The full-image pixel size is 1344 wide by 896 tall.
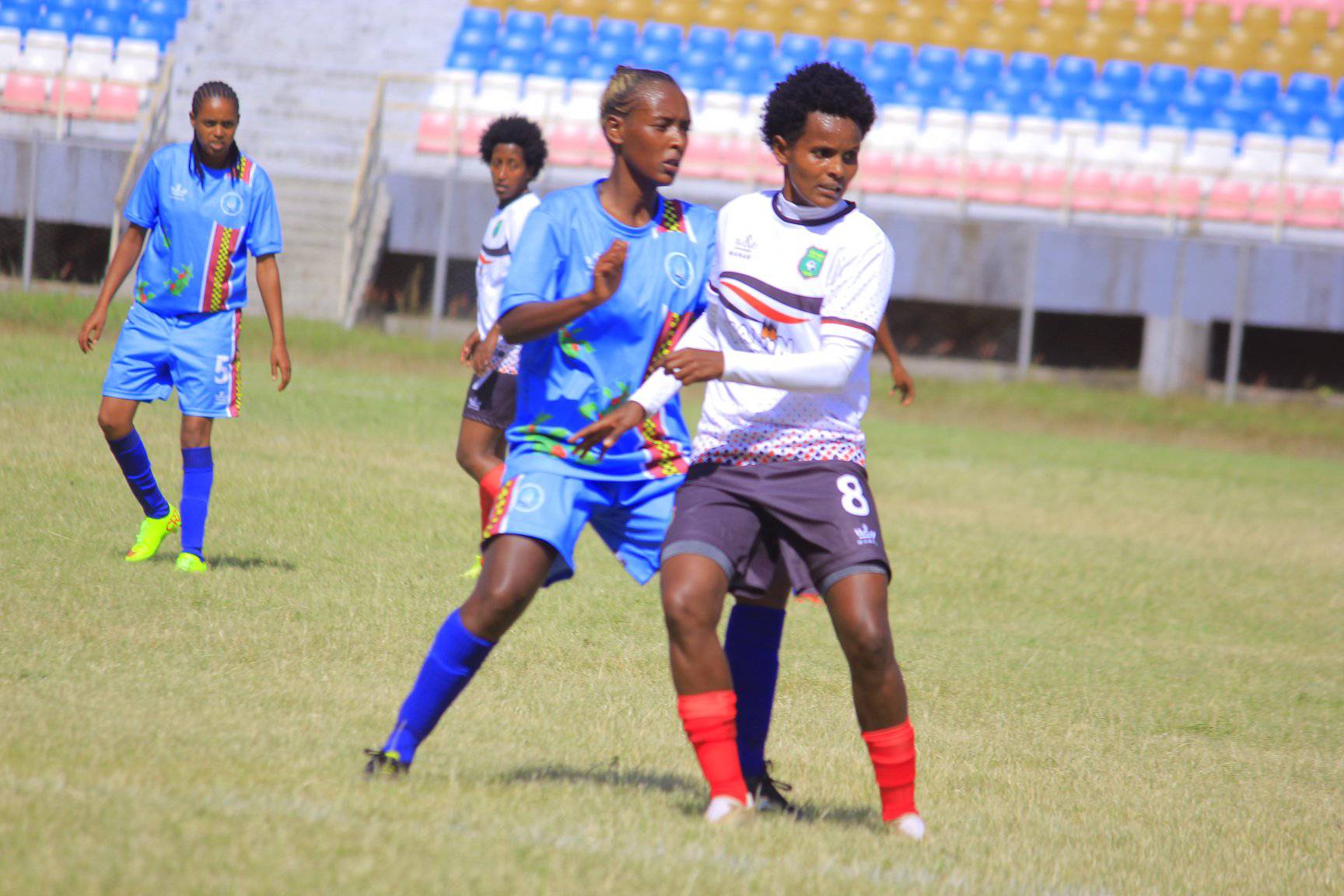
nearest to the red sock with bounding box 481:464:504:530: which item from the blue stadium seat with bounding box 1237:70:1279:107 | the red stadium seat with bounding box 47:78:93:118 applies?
the red stadium seat with bounding box 47:78:93:118

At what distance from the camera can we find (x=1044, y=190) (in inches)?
950

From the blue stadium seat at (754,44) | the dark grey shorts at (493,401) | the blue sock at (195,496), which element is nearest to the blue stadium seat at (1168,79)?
the blue stadium seat at (754,44)

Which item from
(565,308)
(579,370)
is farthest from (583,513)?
(565,308)

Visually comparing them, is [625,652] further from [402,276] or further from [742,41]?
[742,41]

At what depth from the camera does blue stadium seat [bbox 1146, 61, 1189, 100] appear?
27.2 m

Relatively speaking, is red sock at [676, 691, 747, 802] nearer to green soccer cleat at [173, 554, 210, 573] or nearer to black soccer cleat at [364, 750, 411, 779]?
black soccer cleat at [364, 750, 411, 779]

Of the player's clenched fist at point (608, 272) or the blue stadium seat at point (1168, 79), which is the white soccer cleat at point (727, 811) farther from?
the blue stadium seat at point (1168, 79)

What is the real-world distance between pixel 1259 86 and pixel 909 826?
1017 inches

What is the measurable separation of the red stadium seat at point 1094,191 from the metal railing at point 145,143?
13.5 metres

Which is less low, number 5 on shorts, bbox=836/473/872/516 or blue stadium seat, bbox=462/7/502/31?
blue stadium seat, bbox=462/7/502/31

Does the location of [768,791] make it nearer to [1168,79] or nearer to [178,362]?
[178,362]

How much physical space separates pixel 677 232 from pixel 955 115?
856 inches

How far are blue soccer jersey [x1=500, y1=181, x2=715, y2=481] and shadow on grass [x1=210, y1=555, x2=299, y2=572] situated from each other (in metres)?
3.65

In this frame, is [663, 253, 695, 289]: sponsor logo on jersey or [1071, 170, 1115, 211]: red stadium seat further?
[1071, 170, 1115, 211]: red stadium seat
